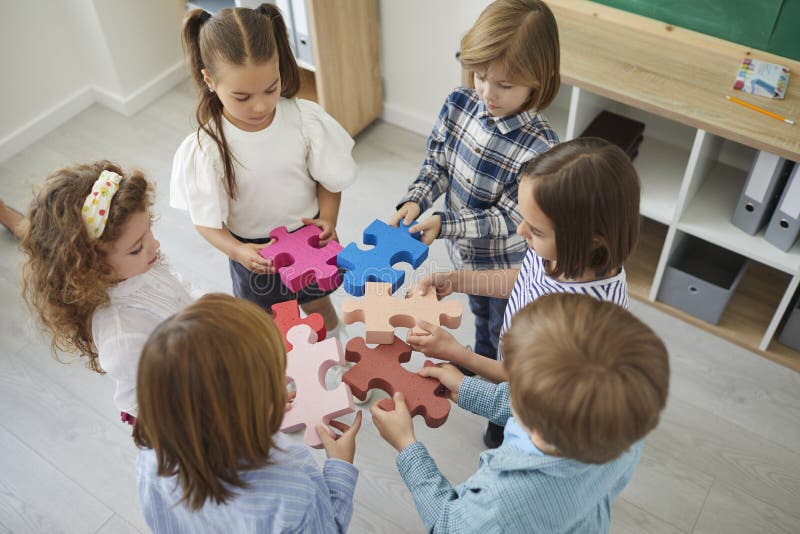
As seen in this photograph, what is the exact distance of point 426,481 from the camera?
121cm

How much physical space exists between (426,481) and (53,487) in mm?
1429

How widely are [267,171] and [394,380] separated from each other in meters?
0.61

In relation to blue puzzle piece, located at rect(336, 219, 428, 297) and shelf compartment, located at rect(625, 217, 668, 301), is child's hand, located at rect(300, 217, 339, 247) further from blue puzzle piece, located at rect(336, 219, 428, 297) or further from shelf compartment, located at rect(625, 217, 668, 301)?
shelf compartment, located at rect(625, 217, 668, 301)

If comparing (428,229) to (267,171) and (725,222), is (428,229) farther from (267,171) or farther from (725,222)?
(725,222)

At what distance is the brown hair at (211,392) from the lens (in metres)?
0.93

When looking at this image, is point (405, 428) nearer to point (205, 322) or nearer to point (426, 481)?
point (426, 481)

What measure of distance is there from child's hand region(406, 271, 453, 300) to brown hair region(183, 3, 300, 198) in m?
0.50

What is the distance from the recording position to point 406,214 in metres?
1.64

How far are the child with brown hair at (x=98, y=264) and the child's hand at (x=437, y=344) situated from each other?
52cm

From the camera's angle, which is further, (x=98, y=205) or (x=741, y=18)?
(x=741, y=18)

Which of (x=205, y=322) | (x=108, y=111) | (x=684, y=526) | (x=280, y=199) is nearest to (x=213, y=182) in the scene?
(x=280, y=199)

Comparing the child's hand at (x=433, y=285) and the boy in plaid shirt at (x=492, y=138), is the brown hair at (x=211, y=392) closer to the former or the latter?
the child's hand at (x=433, y=285)

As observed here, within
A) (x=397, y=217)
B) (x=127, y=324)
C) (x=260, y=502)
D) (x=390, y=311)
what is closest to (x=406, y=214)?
(x=397, y=217)

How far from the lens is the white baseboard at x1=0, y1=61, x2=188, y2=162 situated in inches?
124
